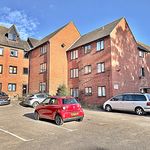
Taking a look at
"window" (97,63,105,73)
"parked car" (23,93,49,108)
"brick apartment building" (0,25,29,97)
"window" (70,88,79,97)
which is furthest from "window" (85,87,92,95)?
"brick apartment building" (0,25,29,97)

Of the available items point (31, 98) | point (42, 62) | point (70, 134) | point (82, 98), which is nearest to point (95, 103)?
point (82, 98)

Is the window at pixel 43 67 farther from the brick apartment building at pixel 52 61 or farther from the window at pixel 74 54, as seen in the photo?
the window at pixel 74 54

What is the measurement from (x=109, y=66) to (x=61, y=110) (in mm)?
13469

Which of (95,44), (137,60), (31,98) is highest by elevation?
(95,44)

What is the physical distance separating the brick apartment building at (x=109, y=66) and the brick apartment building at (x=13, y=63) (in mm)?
9090

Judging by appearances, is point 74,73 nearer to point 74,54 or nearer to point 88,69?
point 74,54

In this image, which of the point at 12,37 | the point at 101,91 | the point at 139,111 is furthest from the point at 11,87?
the point at 139,111

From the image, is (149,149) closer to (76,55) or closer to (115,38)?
(115,38)

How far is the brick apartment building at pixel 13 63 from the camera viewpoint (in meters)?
32.0

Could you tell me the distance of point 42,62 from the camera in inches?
1260

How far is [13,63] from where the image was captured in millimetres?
33188

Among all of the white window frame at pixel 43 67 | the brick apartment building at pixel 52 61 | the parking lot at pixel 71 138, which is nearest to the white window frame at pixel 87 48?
the brick apartment building at pixel 52 61

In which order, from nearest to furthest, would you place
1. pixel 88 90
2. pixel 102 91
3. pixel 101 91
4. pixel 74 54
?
pixel 102 91 → pixel 101 91 → pixel 88 90 → pixel 74 54

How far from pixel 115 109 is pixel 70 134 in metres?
10.2
